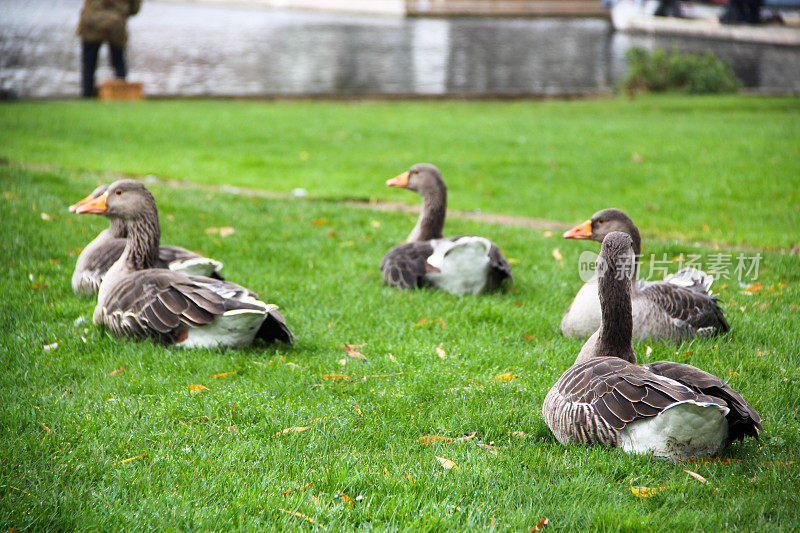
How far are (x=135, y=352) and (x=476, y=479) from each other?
2.66m

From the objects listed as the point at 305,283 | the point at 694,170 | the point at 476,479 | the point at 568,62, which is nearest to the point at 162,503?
the point at 476,479

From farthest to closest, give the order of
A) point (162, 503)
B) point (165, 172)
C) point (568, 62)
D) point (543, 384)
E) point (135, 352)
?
1. point (568, 62)
2. point (165, 172)
3. point (135, 352)
4. point (543, 384)
5. point (162, 503)

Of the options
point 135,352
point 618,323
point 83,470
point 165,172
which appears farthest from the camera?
point 165,172

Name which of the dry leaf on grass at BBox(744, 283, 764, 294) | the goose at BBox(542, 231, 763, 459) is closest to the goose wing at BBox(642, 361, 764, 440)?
the goose at BBox(542, 231, 763, 459)

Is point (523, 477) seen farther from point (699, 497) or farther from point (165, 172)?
point (165, 172)

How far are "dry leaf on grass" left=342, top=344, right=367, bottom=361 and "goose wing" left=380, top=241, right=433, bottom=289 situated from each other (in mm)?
1407

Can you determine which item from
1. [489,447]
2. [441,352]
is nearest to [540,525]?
[489,447]

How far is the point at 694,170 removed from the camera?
12250mm

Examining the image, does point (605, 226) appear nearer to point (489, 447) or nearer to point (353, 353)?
point (353, 353)

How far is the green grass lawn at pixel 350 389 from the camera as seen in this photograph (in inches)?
129

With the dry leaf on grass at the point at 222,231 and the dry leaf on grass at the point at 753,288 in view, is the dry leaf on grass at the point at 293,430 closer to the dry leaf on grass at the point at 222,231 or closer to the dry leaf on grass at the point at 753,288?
the dry leaf on grass at the point at 222,231

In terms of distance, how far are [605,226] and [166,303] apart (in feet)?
A: 10.6

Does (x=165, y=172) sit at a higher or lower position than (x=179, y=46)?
lower

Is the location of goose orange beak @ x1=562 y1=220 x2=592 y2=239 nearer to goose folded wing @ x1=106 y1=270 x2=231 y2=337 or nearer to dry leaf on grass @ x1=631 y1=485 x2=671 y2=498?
dry leaf on grass @ x1=631 y1=485 x2=671 y2=498
